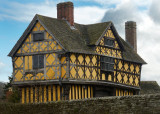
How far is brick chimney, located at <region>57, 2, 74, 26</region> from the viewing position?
36491 millimetres

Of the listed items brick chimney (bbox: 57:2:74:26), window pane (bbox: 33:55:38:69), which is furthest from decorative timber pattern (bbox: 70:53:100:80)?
brick chimney (bbox: 57:2:74:26)

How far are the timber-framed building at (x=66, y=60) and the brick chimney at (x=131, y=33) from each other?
219 inches

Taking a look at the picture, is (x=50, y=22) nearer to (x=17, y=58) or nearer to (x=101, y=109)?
(x=17, y=58)

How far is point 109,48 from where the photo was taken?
35.9 meters

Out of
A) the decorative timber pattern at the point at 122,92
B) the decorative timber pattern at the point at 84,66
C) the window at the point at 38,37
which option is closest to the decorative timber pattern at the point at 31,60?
the window at the point at 38,37

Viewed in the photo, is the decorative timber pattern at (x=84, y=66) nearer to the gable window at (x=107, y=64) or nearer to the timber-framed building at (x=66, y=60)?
the timber-framed building at (x=66, y=60)

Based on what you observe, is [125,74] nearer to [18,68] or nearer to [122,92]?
[122,92]

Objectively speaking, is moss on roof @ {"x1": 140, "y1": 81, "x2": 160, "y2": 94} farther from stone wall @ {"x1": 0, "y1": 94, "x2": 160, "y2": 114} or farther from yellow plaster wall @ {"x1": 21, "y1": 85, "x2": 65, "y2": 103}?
stone wall @ {"x1": 0, "y1": 94, "x2": 160, "y2": 114}

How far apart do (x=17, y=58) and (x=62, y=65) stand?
464 centimetres

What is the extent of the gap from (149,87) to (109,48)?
13247 mm

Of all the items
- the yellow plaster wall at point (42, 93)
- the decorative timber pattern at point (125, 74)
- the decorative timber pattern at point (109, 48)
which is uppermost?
the decorative timber pattern at point (109, 48)

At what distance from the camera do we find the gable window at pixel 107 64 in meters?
35.1

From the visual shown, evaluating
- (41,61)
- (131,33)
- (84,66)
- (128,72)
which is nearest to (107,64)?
(84,66)

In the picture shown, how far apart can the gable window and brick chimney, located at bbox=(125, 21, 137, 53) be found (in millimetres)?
7645
